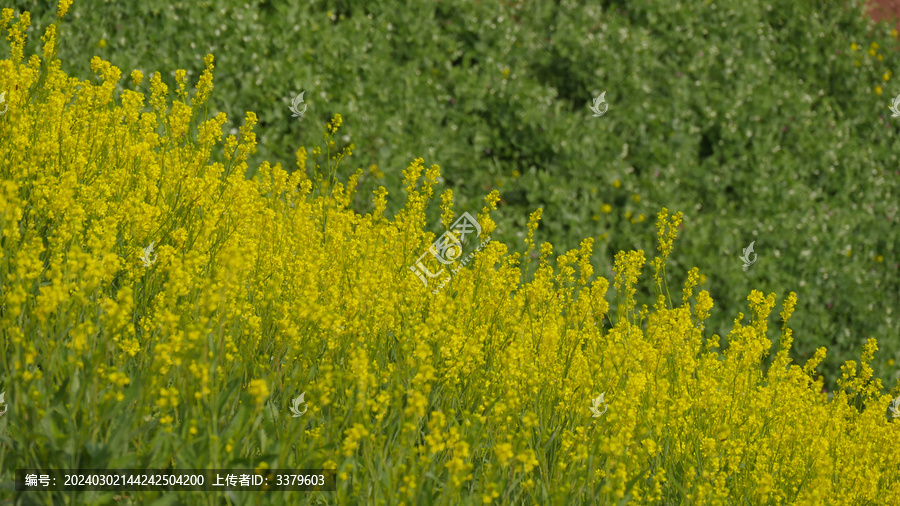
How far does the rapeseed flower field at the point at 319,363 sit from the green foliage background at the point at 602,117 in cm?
175

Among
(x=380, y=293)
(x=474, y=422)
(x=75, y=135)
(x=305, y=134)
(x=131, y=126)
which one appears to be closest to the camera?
(x=474, y=422)

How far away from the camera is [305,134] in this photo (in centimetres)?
643

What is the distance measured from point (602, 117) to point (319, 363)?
482 cm

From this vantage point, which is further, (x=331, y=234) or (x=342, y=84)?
(x=342, y=84)

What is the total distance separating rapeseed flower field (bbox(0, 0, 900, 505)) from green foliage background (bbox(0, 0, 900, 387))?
68.9 inches

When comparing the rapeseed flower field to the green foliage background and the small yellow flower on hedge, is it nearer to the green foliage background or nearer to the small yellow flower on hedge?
the small yellow flower on hedge

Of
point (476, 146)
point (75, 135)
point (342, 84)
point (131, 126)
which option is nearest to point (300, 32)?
point (342, 84)

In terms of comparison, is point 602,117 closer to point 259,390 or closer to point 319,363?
point 319,363

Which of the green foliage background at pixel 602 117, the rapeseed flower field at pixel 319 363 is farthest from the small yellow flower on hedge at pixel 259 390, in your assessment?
the green foliage background at pixel 602 117

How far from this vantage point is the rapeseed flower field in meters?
2.55

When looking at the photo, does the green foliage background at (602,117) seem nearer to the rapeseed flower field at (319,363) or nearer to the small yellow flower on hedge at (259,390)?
the rapeseed flower field at (319,363)

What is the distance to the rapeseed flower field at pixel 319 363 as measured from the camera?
255cm

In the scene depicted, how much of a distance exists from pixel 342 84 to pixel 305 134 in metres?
0.57

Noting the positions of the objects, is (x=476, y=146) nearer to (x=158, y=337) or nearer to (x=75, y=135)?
(x=75, y=135)
